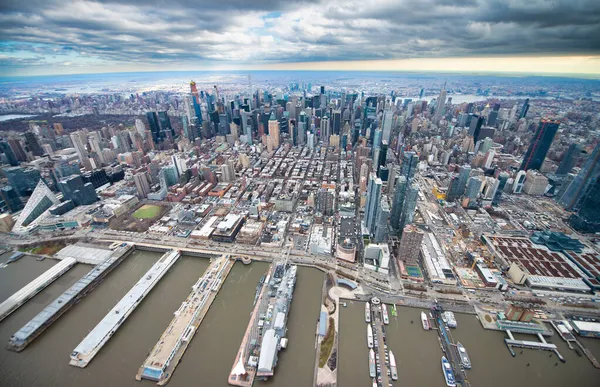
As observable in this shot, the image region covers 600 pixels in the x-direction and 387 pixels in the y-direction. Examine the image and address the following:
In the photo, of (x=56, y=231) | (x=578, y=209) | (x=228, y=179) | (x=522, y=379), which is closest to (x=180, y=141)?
(x=228, y=179)

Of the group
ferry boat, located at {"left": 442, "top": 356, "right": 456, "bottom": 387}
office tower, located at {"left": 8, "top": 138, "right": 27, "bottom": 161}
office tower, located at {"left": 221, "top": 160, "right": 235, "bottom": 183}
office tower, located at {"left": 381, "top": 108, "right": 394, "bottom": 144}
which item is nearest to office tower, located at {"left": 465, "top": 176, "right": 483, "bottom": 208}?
ferry boat, located at {"left": 442, "top": 356, "right": 456, "bottom": 387}

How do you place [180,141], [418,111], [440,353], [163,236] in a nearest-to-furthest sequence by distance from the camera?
[440,353] < [163,236] < [180,141] < [418,111]


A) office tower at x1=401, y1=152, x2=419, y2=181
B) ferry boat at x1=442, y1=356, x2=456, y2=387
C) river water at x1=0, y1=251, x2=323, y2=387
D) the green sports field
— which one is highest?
office tower at x1=401, y1=152, x2=419, y2=181

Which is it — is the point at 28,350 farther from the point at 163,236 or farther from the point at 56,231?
the point at 56,231

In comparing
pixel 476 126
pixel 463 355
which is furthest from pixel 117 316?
pixel 476 126

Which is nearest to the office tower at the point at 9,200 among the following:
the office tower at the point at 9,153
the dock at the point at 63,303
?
the office tower at the point at 9,153

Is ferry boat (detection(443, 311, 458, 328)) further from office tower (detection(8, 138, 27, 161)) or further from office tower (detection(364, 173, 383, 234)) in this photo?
office tower (detection(8, 138, 27, 161))

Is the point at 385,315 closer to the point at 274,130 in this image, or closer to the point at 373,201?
the point at 373,201
